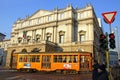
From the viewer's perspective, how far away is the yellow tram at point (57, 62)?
2333 cm

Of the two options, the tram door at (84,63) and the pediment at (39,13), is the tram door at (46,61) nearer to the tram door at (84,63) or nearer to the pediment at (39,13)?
the tram door at (84,63)

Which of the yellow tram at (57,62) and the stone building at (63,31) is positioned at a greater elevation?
the stone building at (63,31)

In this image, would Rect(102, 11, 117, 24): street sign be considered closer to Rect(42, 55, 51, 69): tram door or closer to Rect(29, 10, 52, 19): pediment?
Rect(42, 55, 51, 69): tram door

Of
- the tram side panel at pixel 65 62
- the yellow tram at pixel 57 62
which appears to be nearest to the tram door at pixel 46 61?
the yellow tram at pixel 57 62

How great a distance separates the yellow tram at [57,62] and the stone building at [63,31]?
44.2 ft

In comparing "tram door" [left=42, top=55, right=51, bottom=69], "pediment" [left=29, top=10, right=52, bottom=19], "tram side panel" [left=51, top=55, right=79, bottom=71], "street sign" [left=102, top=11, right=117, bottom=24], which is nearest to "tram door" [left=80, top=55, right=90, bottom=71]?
"tram side panel" [left=51, top=55, right=79, bottom=71]

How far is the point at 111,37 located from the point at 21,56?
18.2 metres

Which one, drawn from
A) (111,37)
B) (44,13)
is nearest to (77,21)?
(44,13)

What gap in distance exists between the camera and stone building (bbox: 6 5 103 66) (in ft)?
137

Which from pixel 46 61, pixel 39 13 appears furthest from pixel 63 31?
pixel 46 61

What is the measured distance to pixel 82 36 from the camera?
148 feet

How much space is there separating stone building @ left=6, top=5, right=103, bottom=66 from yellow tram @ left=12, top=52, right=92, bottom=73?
13.5 m

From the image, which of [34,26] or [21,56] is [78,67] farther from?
[34,26]

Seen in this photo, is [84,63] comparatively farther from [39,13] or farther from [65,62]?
[39,13]
